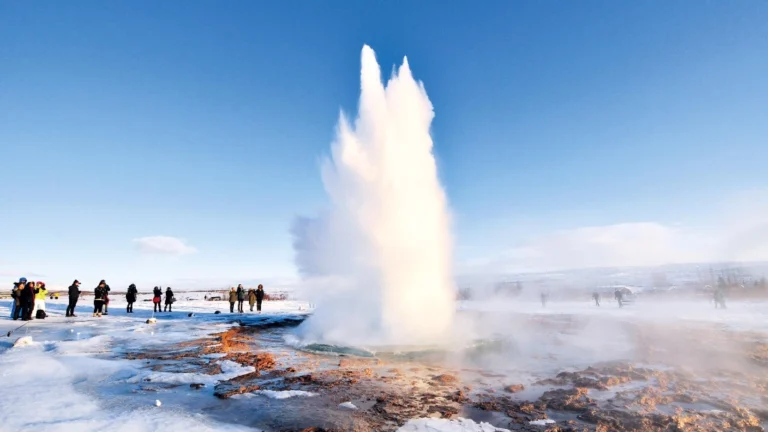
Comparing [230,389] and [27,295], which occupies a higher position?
[27,295]

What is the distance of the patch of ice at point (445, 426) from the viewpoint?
18.4 feet

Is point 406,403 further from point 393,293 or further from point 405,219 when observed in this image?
point 405,219

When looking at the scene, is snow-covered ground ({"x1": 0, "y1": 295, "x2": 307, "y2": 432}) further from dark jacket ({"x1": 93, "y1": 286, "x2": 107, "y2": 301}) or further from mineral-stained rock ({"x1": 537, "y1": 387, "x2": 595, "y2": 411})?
dark jacket ({"x1": 93, "y1": 286, "x2": 107, "y2": 301})

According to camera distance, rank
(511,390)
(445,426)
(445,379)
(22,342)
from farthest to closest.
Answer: (22,342) < (445,379) < (511,390) < (445,426)

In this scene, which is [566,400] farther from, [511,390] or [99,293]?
[99,293]

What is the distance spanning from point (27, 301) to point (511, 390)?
865 inches

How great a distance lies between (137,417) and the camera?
558cm

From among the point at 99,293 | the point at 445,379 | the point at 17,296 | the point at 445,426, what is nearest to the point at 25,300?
the point at 17,296

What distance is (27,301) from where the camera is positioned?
1802 centimetres

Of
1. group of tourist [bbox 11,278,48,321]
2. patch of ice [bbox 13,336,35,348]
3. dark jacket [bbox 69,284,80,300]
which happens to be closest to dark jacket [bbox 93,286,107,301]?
dark jacket [bbox 69,284,80,300]

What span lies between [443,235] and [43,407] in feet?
47.1

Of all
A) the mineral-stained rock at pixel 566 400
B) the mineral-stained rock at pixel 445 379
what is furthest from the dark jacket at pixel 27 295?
the mineral-stained rock at pixel 566 400

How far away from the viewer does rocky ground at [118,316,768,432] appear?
6047 millimetres

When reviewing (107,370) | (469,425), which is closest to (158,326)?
(107,370)
